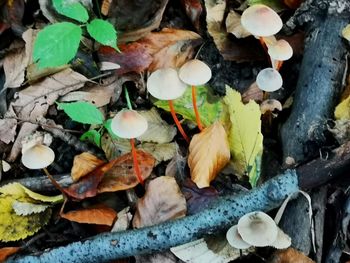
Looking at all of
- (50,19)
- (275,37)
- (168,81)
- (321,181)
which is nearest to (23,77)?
(50,19)

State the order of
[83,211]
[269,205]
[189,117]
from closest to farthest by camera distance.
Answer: [269,205] < [83,211] < [189,117]

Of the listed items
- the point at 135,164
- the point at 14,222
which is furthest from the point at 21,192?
the point at 135,164

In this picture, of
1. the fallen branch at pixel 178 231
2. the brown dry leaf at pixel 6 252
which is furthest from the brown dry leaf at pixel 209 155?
the brown dry leaf at pixel 6 252

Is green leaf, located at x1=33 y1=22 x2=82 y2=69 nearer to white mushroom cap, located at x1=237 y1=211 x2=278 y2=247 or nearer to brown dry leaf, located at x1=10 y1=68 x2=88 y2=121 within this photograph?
brown dry leaf, located at x1=10 y1=68 x2=88 y2=121

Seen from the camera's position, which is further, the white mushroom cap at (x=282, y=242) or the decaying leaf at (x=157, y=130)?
the decaying leaf at (x=157, y=130)

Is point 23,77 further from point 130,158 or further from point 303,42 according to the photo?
point 303,42

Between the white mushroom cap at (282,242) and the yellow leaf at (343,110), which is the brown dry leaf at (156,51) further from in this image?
the white mushroom cap at (282,242)
